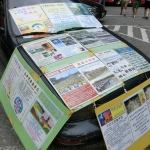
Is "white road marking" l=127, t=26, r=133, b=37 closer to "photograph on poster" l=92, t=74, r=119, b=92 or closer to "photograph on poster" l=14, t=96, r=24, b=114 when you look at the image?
"photograph on poster" l=92, t=74, r=119, b=92

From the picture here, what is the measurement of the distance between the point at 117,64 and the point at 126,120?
2.04 ft

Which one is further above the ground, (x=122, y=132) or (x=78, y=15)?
(x=78, y=15)

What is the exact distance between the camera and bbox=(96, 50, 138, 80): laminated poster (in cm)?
247

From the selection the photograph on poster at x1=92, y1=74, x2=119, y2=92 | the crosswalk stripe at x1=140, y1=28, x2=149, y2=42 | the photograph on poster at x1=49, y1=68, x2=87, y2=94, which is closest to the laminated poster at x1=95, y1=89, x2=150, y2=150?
the photograph on poster at x1=92, y1=74, x2=119, y2=92

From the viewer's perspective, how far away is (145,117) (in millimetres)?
2441

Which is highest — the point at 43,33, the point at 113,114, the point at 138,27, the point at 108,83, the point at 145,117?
the point at 43,33

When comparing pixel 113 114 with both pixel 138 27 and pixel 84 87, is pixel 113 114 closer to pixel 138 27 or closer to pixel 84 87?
pixel 84 87

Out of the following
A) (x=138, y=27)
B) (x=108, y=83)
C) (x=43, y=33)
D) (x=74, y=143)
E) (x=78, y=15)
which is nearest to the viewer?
(x=74, y=143)

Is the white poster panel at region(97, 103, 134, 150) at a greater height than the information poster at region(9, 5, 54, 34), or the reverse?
the information poster at region(9, 5, 54, 34)

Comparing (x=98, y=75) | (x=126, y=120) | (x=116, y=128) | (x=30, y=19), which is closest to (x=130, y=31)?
(x=30, y=19)

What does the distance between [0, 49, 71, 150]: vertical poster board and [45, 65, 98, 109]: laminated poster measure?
0.28 feet

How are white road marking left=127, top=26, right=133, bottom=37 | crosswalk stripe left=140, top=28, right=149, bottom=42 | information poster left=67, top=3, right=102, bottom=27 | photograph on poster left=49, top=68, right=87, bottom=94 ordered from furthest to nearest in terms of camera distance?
1. white road marking left=127, top=26, right=133, bottom=37
2. crosswalk stripe left=140, top=28, right=149, bottom=42
3. information poster left=67, top=3, right=102, bottom=27
4. photograph on poster left=49, top=68, right=87, bottom=94

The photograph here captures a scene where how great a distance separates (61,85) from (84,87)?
208 millimetres

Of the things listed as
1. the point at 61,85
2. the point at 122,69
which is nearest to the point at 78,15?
the point at 122,69
